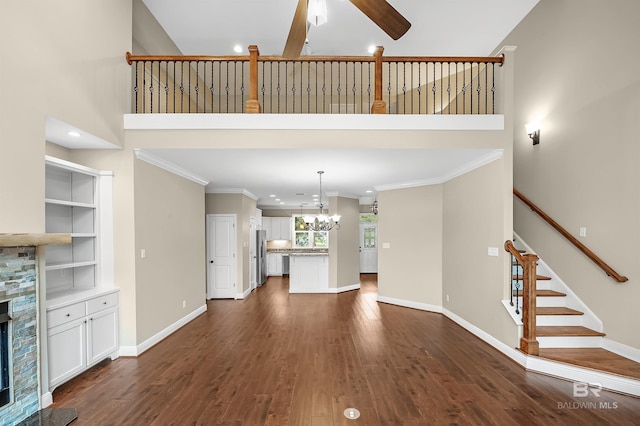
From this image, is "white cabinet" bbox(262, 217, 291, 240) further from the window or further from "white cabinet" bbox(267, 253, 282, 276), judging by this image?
"white cabinet" bbox(267, 253, 282, 276)

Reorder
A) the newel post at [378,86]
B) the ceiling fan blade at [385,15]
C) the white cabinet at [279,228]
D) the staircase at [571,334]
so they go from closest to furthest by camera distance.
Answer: the ceiling fan blade at [385,15], the staircase at [571,334], the newel post at [378,86], the white cabinet at [279,228]

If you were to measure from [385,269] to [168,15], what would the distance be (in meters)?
6.12

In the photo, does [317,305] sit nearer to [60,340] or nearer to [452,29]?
[60,340]

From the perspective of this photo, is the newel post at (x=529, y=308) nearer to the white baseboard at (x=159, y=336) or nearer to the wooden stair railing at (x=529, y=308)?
the wooden stair railing at (x=529, y=308)

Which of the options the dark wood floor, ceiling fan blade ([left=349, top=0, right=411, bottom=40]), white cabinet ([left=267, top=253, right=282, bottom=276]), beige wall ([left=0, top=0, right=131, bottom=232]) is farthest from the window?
ceiling fan blade ([left=349, top=0, right=411, bottom=40])

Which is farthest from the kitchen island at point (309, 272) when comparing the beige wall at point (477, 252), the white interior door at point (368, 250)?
the white interior door at point (368, 250)

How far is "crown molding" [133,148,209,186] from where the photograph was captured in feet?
12.6

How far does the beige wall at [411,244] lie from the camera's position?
5852mm

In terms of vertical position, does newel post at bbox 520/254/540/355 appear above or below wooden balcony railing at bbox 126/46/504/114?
below

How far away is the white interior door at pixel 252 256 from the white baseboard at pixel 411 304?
3.40 meters

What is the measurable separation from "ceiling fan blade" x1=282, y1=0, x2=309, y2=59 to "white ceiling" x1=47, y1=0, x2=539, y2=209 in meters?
1.29

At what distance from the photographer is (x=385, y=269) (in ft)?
21.6

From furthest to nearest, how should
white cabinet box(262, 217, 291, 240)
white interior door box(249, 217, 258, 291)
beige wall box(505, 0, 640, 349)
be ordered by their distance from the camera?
white cabinet box(262, 217, 291, 240) → white interior door box(249, 217, 258, 291) → beige wall box(505, 0, 640, 349)

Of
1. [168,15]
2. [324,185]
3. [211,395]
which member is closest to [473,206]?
[324,185]
